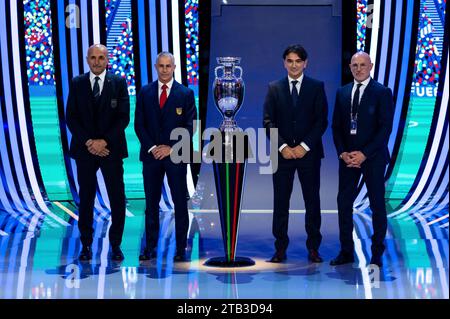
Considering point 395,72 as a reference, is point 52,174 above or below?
below

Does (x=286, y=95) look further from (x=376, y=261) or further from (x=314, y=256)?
(x=376, y=261)

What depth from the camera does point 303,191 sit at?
245 inches

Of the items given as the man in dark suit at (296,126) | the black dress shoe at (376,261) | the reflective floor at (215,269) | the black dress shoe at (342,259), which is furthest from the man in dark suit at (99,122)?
the black dress shoe at (376,261)

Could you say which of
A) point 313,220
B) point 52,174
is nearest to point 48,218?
point 52,174

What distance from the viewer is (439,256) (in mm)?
6301

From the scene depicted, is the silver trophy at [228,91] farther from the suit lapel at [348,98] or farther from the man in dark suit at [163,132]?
the suit lapel at [348,98]

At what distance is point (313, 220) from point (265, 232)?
3.89 feet

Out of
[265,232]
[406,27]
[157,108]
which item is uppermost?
[406,27]

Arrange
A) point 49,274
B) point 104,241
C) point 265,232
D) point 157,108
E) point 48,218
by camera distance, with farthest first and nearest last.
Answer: point 48,218 → point 265,232 → point 104,241 → point 157,108 → point 49,274

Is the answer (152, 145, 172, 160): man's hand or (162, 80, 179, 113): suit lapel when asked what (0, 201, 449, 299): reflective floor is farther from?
(162, 80, 179, 113): suit lapel

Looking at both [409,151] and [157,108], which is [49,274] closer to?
[157,108]

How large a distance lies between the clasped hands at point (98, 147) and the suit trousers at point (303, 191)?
111cm

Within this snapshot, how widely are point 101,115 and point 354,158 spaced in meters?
1.64

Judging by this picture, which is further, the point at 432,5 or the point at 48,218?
the point at 432,5
